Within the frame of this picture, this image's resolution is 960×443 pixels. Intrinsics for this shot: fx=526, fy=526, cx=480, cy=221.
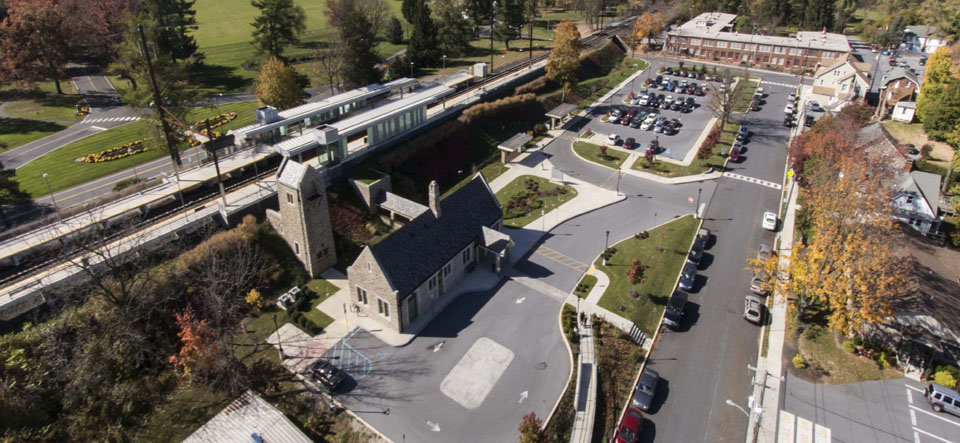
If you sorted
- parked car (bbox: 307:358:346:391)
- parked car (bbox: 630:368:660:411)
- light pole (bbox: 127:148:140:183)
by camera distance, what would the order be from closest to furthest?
parked car (bbox: 630:368:660:411)
parked car (bbox: 307:358:346:391)
light pole (bbox: 127:148:140:183)

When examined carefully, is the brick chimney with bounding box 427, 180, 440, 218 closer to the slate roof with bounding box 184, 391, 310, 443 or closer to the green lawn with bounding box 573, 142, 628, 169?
the slate roof with bounding box 184, 391, 310, 443

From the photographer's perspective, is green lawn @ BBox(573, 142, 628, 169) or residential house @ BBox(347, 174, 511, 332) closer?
residential house @ BBox(347, 174, 511, 332)

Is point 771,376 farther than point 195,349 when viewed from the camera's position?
Yes

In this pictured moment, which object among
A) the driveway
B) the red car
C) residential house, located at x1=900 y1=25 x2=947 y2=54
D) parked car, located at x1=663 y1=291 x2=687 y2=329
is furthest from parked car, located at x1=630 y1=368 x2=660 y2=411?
residential house, located at x1=900 y1=25 x2=947 y2=54

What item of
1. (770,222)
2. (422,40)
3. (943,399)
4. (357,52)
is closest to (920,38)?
(770,222)

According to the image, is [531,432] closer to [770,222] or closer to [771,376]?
[771,376]

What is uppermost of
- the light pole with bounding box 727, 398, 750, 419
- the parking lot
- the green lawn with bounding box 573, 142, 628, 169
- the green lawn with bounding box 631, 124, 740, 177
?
the parking lot
